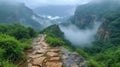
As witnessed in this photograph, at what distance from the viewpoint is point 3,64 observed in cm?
934

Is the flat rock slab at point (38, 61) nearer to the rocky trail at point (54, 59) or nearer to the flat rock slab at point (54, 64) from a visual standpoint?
the rocky trail at point (54, 59)

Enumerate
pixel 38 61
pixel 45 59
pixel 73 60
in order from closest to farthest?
pixel 38 61, pixel 73 60, pixel 45 59

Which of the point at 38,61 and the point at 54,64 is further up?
the point at 38,61

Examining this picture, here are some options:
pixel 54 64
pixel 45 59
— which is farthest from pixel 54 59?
pixel 54 64

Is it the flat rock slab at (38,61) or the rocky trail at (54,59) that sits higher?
the flat rock slab at (38,61)

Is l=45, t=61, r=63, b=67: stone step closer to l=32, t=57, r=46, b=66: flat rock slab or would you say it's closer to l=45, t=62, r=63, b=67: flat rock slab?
l=45, t=62, r=63, b=67: flat rock slab

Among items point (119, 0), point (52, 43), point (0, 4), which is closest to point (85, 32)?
point (119, 0)

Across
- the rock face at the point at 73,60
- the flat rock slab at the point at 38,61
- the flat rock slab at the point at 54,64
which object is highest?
Answer: the flat rock slab at the point at 38,61

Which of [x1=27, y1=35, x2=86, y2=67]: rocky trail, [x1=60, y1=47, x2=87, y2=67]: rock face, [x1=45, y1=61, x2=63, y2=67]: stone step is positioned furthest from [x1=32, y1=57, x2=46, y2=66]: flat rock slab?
[x1=60, y1=47, x2=87, y2=67]: rock face

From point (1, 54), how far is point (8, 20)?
15984 cm

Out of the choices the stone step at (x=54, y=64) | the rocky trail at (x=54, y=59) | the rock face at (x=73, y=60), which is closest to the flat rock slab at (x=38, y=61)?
the rocky trail at (x=54, y=59)

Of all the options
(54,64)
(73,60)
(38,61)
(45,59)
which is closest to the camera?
(54,64)

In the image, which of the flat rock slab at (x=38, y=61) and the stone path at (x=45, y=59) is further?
the flat rock slab at (x=38, y=61)

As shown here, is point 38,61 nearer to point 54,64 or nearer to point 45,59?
point 45,59
